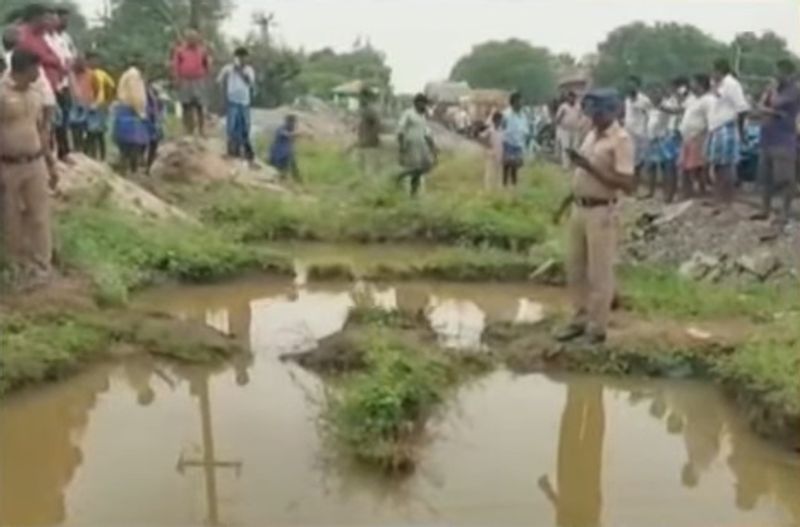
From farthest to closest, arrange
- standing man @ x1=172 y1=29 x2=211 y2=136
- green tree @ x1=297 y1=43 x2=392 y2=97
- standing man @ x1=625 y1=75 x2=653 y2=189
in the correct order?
standing man @ x1=625 y1=75 x2=653 y2=189 → standing man @ x1=172 y1=29 x2=211 y2=136 → green tree @ x1=297 y1=43 x2=392 y2=97

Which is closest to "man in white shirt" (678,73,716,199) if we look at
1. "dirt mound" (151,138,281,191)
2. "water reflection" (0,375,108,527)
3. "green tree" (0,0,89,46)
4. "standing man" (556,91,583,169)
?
"standing man" (556,91,583,169)

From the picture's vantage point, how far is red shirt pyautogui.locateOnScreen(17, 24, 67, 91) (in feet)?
21.8

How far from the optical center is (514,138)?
35.2 ft

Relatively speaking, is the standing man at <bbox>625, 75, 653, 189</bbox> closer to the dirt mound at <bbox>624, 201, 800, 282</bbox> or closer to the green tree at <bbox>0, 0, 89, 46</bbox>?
the dirt mound at <bbox>624, 201, 800, 282</bbox>

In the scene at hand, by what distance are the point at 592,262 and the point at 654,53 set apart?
2.70 m

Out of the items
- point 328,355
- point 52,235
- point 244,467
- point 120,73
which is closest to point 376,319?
point 328,355

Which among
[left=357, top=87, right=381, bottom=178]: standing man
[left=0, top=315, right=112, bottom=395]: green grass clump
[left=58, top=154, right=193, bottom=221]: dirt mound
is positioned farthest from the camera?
[left=357, top=87, right=381, bottom=178]: standing man

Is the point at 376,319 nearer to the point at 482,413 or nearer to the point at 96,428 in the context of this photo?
the point at 482,413

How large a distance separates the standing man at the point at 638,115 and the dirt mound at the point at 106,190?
305 cm

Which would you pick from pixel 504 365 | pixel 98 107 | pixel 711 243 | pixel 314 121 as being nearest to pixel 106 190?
pixel 98 107

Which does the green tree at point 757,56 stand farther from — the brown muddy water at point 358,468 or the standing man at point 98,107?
the standing man at point 98,107

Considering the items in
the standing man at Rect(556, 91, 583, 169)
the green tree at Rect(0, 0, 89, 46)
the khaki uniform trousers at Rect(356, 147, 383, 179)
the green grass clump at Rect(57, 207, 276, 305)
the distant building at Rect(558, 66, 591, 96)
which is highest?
the green tree at Rect(0, 0, 89, 46)

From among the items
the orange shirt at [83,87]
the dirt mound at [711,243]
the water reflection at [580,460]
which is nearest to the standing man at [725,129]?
the dirt mound at [711,243]

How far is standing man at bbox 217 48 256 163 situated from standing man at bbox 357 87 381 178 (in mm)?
994
